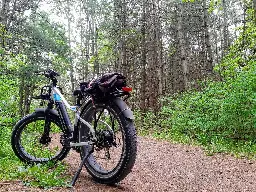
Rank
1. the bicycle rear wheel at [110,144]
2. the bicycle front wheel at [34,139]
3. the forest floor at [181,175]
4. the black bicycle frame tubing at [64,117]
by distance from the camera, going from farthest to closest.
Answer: the bicycle front wheel at [34,139] → the black bicycle frame tubing at [64,117] → the forest floor at [181,175] → the bicycle rear wheel at [110,144]

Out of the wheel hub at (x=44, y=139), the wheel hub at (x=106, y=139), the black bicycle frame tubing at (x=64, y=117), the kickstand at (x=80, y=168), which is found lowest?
the kickstand at (x=80, y=168)

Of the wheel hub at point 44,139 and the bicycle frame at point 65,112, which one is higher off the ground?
the bicycle frame at point 65,112

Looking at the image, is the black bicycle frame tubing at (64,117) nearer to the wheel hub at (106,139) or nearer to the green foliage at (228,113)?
the wheel hub at (106,139)

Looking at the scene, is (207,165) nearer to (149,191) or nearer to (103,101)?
(149,191)

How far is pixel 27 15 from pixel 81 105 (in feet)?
43.3

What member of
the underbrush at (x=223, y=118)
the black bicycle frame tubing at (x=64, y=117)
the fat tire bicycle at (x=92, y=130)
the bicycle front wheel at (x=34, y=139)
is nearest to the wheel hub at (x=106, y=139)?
the fat tire bicycle at (x=92, y=130)

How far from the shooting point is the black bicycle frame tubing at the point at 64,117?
4.39 metres

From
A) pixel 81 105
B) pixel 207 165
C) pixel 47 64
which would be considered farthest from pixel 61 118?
pixel 47 64

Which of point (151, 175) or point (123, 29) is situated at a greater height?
point (123, 29)

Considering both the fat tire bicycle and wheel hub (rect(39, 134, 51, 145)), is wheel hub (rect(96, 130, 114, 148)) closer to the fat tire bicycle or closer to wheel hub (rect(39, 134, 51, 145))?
the fat tire bicycle

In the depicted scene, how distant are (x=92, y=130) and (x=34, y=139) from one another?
1517mm

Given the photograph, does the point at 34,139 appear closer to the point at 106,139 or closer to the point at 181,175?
the point at 106,139

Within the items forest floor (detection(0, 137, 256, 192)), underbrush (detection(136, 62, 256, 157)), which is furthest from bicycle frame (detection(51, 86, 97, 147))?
underbrush (detection(136, 62, 256, 157))

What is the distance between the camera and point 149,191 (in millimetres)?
3764
